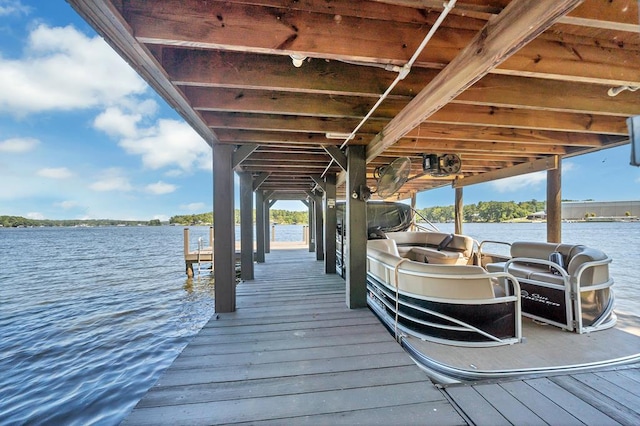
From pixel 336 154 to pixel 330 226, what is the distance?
9.02 feet

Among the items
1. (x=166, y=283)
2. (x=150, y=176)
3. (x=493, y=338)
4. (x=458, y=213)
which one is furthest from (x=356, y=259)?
(x=150, y=176)

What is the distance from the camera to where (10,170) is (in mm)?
21312

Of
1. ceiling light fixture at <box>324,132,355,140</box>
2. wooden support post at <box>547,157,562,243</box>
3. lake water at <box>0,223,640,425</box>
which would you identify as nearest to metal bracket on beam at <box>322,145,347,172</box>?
ceiling light fixture at <box>324,132,355,140</box>

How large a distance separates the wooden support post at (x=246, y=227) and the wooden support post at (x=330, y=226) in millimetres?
1806

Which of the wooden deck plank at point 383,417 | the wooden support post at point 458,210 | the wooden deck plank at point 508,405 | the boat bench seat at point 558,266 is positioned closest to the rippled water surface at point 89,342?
the wooden deck plank at point 383,417

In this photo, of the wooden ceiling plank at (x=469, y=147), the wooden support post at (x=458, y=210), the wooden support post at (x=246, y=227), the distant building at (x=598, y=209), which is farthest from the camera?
the distant building at (x=598, y=209)

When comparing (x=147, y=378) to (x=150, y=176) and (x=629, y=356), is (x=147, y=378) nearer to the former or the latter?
(x=629, y=356)

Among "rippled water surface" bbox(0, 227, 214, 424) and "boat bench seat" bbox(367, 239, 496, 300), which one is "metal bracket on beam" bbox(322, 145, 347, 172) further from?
"rippled water surface" bbox(0, 227, 214, 424)

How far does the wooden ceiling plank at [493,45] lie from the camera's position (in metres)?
1.04

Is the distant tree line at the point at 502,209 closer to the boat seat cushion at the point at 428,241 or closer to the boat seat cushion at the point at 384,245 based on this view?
the boat seat cushion at the point at 428,241

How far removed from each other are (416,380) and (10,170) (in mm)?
33518

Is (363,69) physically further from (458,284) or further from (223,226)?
(223,226)

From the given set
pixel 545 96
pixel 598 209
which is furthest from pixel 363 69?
pixel 598 209

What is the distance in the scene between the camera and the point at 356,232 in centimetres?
379
